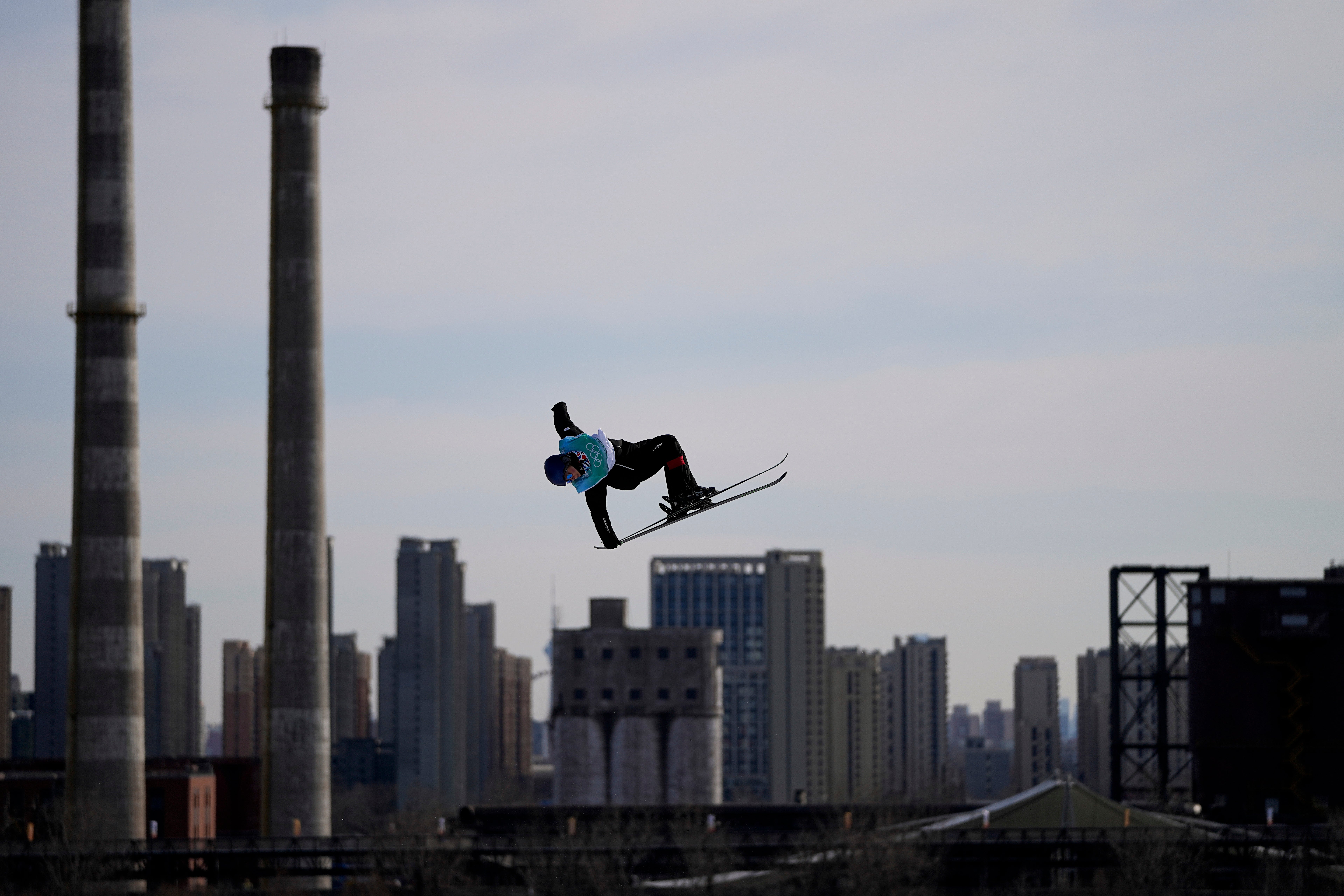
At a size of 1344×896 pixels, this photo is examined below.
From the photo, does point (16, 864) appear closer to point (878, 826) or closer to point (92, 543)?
point (92, 543)


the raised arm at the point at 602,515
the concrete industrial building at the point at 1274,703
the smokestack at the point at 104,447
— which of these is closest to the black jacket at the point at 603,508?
the raised arm at the point at 602,515

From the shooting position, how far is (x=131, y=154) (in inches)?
A: 4513

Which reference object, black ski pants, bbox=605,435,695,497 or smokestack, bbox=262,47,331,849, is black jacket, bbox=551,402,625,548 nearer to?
black ski pants, bbox=605,435,695,497

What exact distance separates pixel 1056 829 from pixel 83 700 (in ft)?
189

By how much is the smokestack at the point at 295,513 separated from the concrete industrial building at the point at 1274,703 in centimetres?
5856

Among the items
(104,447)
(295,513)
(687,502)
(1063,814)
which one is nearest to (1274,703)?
(1063,814)

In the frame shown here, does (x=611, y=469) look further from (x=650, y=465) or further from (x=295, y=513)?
(x=295, y=513)

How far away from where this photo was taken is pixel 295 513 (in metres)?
119

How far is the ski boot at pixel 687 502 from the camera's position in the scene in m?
26.0

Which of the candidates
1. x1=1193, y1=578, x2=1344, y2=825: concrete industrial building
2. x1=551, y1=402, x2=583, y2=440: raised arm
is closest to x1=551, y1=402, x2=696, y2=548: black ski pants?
x1=551, y1=402, x2=583, y2=440: raised arm

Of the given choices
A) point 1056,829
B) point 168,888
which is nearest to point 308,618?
point 168,888

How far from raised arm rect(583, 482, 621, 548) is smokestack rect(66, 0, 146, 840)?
9353 centimetres

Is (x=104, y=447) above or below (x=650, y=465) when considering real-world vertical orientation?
above

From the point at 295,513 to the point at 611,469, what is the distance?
97.1 m
